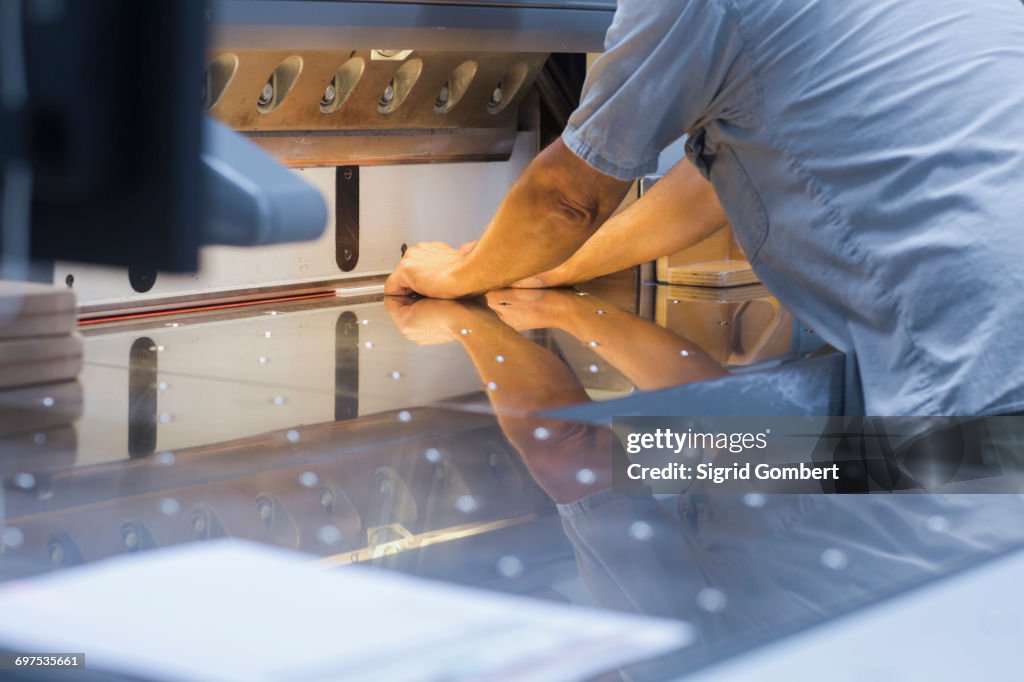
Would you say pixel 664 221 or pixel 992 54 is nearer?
pixel 992 54

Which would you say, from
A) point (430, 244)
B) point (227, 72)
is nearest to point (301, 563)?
point (227, 72)

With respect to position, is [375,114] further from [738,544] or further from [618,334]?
[738,544]

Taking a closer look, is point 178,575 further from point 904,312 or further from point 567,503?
point 904,312

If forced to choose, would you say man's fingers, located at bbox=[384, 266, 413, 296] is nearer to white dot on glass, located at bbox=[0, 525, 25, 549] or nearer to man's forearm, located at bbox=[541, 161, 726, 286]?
man's forearm, located at bbox=[541, 161, 726, 286]

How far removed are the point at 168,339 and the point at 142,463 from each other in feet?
2.21

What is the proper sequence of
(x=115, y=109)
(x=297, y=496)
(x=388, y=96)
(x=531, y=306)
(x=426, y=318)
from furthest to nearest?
(x=388, y=96), (x=531, y=306), (x=426, y=318), (x=297, y=496), (x=115, y=109)

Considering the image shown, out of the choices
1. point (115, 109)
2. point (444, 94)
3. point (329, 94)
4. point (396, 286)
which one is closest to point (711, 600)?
point (115, 109)

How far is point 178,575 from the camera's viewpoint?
83 cm

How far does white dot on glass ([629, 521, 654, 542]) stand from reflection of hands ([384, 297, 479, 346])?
801mm

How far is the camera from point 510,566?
0.85 meters

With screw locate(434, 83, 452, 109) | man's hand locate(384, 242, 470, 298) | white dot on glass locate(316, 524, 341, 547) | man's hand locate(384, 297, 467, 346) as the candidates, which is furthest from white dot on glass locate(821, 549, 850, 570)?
screw locate(434, 83, 452, 109)

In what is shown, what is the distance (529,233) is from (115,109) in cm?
143

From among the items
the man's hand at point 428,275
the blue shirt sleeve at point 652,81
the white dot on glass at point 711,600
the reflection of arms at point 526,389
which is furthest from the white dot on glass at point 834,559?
the man's hand at point 428,275

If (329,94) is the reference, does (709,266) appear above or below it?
below
